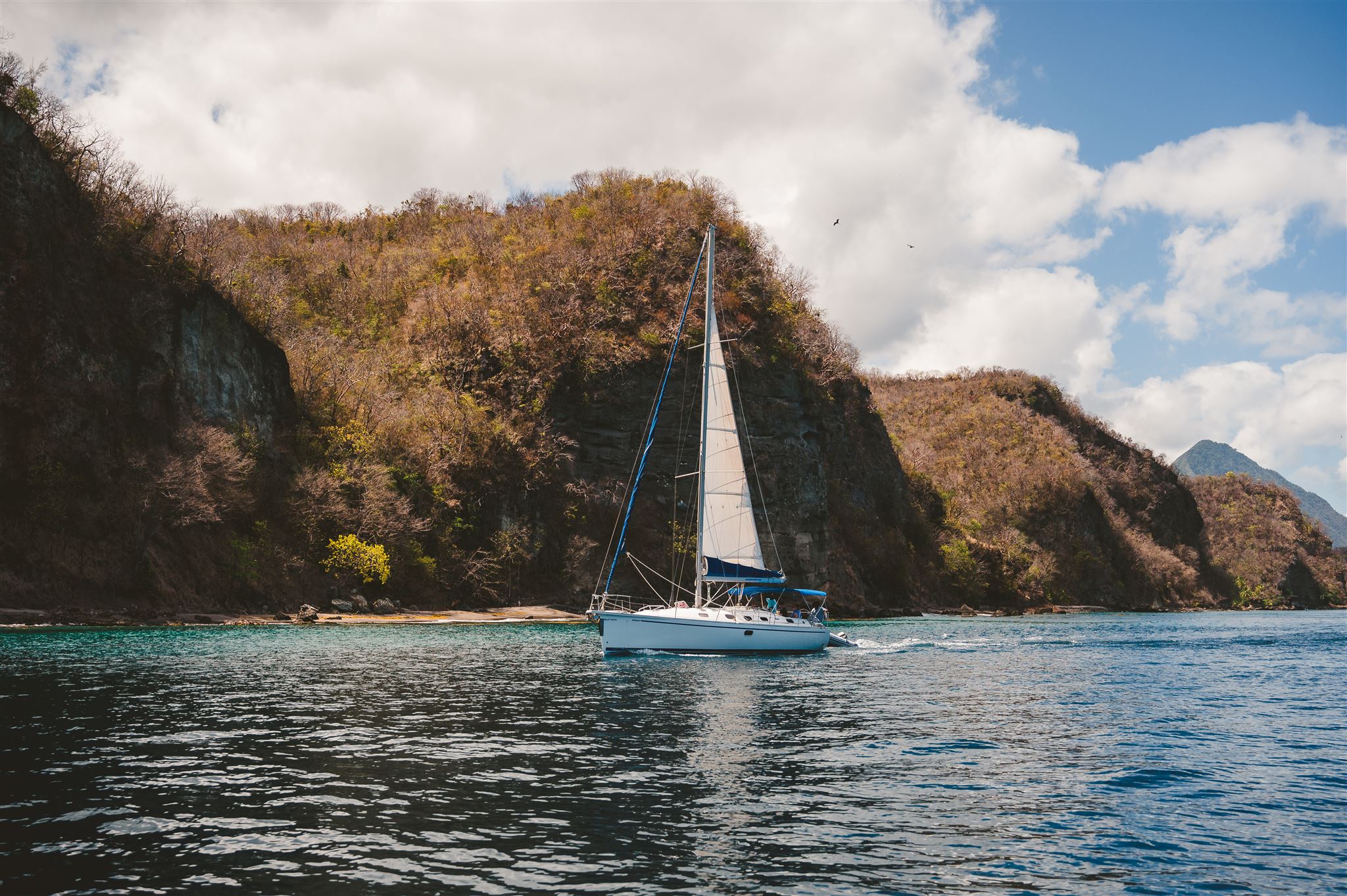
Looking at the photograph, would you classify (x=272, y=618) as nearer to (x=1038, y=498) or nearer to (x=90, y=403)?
(x=90, y=403)

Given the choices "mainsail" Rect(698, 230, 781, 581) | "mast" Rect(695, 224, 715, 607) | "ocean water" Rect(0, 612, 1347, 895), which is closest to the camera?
"ocean water" Rect(0, 612, 1347, 895)

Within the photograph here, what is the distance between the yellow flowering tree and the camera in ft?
207

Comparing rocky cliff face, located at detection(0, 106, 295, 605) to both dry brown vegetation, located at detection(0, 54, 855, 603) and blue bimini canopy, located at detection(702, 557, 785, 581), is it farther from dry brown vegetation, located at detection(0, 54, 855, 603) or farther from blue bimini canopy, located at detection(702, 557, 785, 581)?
blue bimini canopy, located at detection(702, 557, 785, 581)

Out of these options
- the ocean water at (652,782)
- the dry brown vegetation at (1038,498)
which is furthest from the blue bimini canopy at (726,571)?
the dry brown vegetation at (1038,498)

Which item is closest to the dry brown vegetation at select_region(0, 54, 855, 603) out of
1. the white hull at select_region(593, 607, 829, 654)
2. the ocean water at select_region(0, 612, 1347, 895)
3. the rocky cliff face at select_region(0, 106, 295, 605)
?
the rocky cliff face at select_region(0, 106, 295, 605)

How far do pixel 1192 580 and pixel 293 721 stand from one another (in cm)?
17359

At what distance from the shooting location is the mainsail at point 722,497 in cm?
4031

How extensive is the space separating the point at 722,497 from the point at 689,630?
6.74 m

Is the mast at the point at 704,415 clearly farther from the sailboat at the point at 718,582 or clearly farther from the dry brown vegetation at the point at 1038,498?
the dry brown vegetation at the point at 1038,498

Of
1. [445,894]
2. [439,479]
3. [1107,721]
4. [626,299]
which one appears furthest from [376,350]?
[445,894]

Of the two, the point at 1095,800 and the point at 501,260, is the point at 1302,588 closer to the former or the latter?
the point at 501,260

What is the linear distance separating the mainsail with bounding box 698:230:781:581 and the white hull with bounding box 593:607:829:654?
212cm

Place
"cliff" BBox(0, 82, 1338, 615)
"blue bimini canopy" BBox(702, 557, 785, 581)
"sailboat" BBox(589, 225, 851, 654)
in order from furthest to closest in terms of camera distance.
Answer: "cliff" BBox(0, 82, 1338, 615), "blue bimini canopy" BBox(702, 557, 785, 581), "sailboat" BBox(589, 225, 851, 654)

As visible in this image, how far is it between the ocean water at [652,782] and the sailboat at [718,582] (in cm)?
562
